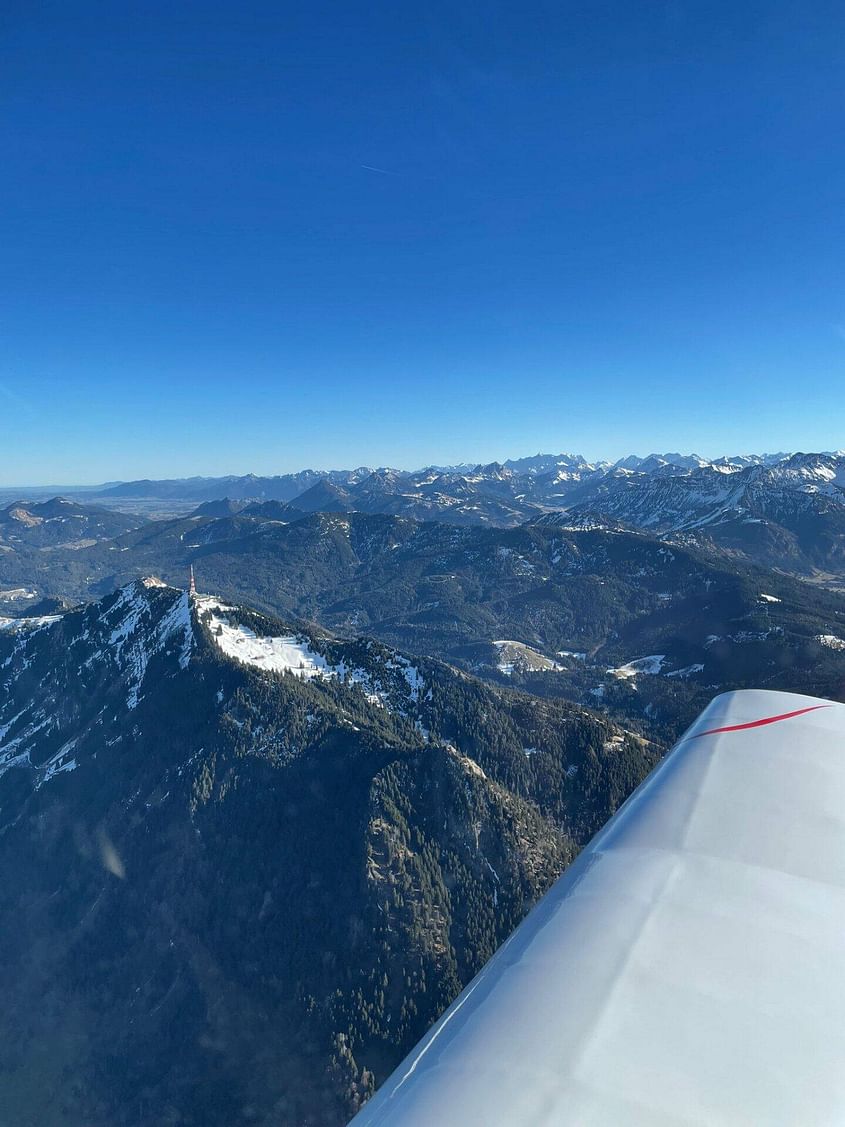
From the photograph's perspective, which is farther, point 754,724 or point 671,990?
point 754,724

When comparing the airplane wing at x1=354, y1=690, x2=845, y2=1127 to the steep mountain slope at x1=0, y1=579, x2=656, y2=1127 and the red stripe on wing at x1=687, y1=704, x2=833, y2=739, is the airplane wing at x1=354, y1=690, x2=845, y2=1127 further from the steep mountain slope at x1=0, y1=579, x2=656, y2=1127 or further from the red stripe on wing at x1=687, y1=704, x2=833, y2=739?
the steep mountain slope at x1=0, y1=579, x2=656, y2=1127

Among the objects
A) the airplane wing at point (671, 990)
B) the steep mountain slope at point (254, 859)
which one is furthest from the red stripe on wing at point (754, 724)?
the steep mountain slope at point (254, 859)

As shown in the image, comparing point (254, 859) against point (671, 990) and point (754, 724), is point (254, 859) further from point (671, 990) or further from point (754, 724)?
point (671, 990)

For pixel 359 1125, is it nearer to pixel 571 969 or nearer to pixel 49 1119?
pixel 571 969

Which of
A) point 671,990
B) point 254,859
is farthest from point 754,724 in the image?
point 254,859

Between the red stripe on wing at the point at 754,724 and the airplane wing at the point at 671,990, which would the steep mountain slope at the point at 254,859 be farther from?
the airplane wing at the point at 671,990

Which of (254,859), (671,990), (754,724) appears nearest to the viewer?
(671,990)

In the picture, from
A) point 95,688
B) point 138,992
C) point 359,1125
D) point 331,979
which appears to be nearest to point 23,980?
point 138,992
